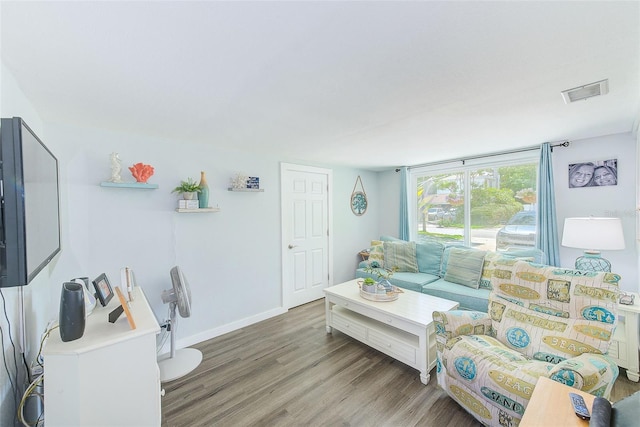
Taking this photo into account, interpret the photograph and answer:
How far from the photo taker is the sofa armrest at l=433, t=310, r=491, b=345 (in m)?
1.95

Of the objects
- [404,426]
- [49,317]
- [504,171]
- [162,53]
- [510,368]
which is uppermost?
[162,53]

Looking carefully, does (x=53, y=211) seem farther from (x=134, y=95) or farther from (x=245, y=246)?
(x=245, y=246)

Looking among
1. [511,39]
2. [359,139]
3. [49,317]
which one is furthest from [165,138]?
[511,39]

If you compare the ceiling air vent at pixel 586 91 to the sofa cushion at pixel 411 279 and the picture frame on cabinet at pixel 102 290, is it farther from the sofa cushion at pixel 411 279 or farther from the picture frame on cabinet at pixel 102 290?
the picture frame on cabinet at pixel 102 290

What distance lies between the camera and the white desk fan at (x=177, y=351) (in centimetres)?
223

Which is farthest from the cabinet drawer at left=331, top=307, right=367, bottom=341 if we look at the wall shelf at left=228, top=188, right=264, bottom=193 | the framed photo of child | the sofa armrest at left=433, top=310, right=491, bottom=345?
the framed photo of child

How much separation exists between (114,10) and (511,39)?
1.64 metres

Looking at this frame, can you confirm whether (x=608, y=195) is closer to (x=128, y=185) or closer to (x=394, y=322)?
(x=394, y=322)

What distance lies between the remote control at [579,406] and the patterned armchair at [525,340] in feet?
1.19

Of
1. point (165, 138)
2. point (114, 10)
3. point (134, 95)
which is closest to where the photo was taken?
point (114, 10)

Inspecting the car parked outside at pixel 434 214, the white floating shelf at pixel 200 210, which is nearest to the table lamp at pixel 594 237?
the car parked outside at pixel 434 214

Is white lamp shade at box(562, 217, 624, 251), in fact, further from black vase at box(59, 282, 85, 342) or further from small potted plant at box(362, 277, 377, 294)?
black vase at box(59, 282, 85, 342)

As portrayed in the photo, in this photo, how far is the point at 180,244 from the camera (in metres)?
2.79

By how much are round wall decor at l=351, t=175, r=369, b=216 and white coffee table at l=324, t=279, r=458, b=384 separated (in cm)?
196
